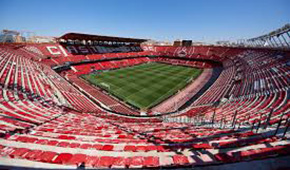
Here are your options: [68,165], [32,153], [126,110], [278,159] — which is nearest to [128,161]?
[68,165]

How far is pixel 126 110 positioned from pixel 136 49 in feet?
161

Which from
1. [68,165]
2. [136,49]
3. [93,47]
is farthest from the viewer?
[136,49]

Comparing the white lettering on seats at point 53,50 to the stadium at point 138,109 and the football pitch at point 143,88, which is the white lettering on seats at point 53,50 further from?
the football pitch at point 143,88

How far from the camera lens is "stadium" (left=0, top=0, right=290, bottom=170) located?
2.57 m

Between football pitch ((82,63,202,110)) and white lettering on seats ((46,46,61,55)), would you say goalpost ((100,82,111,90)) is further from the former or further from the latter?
white lettering on seats ((46,46,61,55))

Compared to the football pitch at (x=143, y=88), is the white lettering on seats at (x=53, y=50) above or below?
above

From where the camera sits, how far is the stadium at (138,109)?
2572mm

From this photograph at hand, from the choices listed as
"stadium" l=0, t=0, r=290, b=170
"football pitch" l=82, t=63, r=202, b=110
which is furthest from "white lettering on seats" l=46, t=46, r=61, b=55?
"football pitch" l=82, t=63, r=202, b=110

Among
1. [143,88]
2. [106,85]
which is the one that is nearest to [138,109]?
[143,88]

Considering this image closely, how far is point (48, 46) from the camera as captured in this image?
1529 inches

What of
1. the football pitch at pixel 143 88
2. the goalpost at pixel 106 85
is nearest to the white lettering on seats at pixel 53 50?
the football pitch at pixel 143 88

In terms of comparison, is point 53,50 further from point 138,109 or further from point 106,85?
point 138,109

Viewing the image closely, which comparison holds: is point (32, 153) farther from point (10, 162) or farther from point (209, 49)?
point (209, 49)

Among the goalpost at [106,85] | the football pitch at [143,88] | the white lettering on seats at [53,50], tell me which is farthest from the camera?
the white lettering on seats at [53,50]
